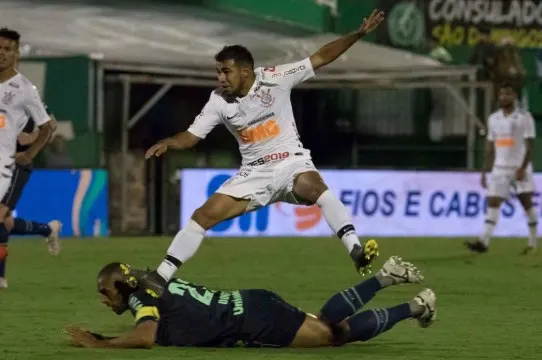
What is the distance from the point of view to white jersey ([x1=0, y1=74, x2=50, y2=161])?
14367 mm

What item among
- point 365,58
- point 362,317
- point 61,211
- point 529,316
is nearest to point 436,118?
point 365,58

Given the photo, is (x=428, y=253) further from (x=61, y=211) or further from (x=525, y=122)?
(x=61, y=211)

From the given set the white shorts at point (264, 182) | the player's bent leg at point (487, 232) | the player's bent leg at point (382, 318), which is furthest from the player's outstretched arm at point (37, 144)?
the player's bent leg at point (487, 232)

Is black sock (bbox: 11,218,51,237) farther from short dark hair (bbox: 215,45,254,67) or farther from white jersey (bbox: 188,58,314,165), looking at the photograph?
short dark hair (bbox: 215,45,254,67)

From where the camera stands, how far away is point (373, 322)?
10.3 meters

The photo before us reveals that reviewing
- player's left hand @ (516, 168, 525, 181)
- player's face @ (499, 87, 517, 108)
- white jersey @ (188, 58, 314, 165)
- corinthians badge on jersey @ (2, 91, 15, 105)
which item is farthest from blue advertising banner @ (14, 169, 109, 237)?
white jersey @ (188, 58, 314, 165)

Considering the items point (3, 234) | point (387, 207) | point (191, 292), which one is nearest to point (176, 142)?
point (191, 292)

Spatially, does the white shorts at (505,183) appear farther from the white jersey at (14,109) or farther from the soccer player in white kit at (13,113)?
the white jersey at (14,109)

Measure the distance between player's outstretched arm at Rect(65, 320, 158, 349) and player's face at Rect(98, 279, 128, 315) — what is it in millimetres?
179

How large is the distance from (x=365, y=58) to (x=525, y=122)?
890 cm

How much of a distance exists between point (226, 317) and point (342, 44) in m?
3.36

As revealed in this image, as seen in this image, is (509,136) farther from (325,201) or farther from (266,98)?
(266,98)

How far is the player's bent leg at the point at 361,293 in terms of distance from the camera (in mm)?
10477

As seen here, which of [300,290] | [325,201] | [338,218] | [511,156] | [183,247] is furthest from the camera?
[511,156]
